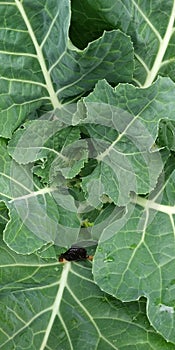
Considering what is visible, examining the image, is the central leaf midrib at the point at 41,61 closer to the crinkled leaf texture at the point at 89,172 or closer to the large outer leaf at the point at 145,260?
the crinkled leaf texture at the point at 89,172

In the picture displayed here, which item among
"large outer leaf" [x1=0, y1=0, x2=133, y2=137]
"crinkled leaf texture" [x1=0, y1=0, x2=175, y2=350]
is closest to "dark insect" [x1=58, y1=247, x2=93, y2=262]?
"crinkled leaf texture" [x1=0, y1=0, x2=175, y2=350]

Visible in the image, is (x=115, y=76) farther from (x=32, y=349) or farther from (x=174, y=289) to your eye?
(x=32, y=349)

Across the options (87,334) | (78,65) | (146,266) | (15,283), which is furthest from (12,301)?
(78,65)

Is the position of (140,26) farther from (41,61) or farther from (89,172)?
(89,172)

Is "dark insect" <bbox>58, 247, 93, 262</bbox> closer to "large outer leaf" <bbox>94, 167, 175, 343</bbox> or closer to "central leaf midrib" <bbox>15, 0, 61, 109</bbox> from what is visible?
"large outer leaf" <bbox>94, 167, 175, 343</bbox>

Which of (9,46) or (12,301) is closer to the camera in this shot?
(9,46)

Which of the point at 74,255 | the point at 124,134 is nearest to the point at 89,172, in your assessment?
the point at 124,134
